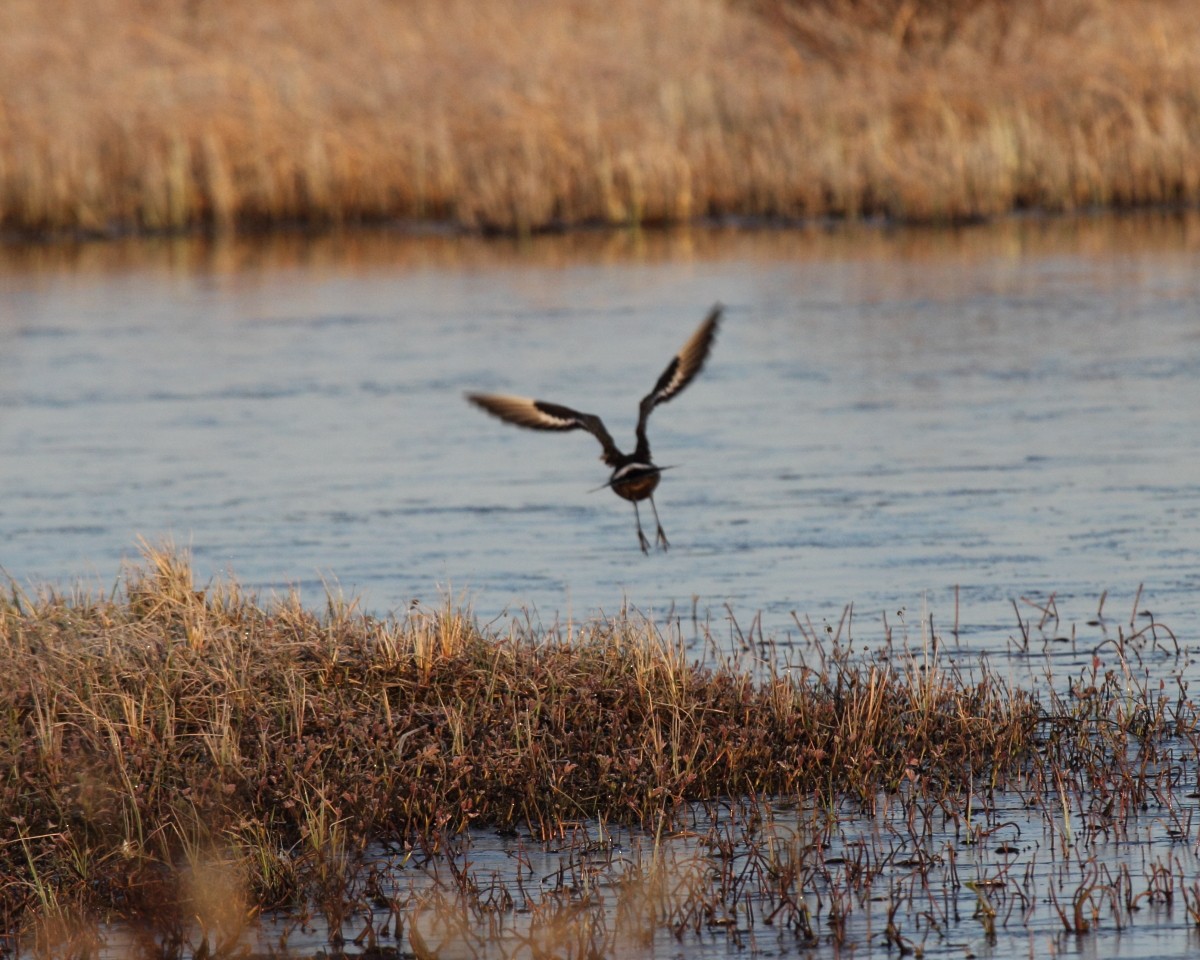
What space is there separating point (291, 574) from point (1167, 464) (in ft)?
16.7

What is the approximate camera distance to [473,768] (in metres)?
6.45

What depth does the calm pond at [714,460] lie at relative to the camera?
6.21 meters

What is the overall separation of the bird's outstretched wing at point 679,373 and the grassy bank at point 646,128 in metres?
17.0

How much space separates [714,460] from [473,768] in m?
6.65

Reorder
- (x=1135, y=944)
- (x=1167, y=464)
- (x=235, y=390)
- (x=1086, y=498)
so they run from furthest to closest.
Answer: (x=235, y=390) < (x=1167, y=464) < (x=1086, y=498) < (x=1135, y=944)

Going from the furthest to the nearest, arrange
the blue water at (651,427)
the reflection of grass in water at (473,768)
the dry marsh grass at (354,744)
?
the blue water at (651,427), the dry marsh grass at (354,744), the reflection of grass in water at (473,768)

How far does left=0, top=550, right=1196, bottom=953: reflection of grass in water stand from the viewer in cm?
579

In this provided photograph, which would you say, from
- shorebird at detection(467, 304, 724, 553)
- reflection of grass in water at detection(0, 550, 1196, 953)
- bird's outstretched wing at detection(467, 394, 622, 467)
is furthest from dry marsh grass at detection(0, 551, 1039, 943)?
bird's outstretched wing at detection(467, 394, 622, 467)

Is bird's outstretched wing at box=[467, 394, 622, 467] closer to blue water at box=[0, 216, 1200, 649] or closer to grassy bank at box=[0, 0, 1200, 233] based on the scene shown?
blue water at box=[0, 216, 1200, 649]

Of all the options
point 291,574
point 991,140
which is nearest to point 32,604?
point 291,574

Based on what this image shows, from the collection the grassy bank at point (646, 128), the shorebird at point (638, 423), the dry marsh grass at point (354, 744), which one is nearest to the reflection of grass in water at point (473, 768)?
the dry marsh grass at point (354, 744)

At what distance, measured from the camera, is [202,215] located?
28266 mm

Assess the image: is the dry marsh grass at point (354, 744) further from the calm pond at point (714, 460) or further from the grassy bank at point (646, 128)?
the grassy bank at point (646, 128)

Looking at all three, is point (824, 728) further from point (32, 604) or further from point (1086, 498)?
point (1086, 498)
